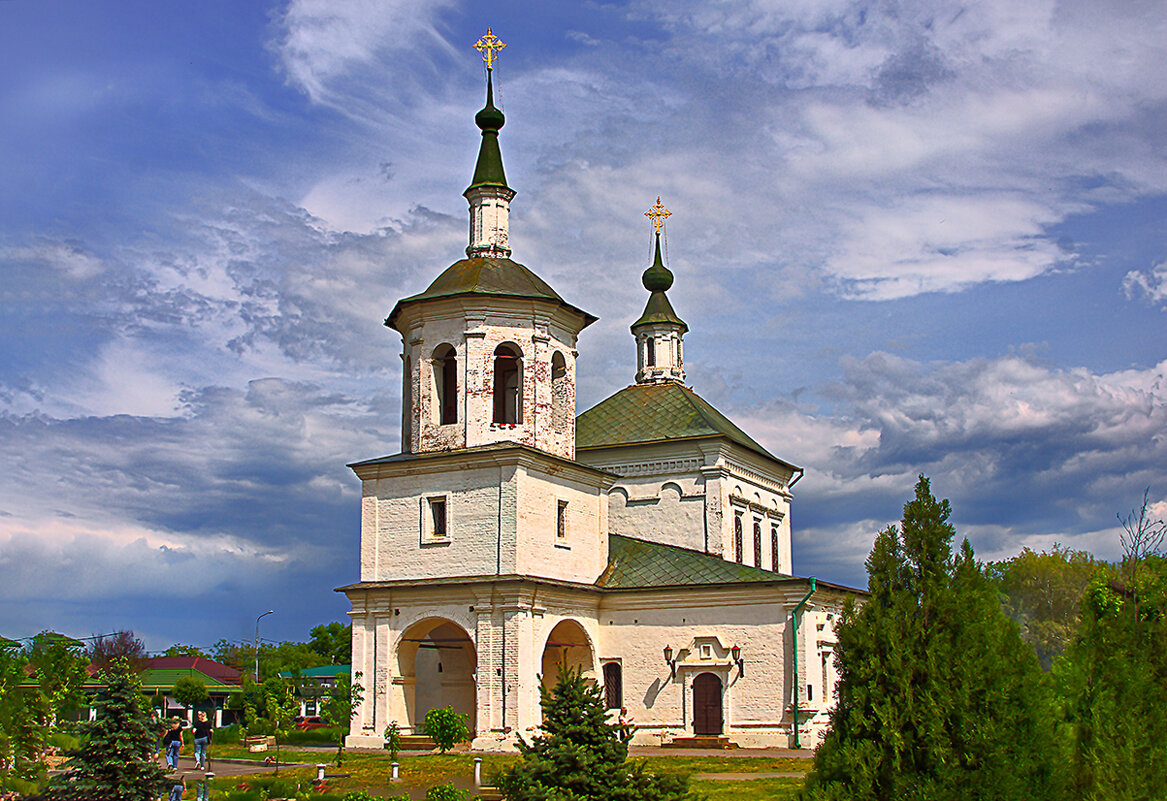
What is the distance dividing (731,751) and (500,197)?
1425 centimetres

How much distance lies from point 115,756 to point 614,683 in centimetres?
1602

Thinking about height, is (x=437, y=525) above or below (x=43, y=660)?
above

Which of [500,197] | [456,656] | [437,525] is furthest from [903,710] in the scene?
[500,197]

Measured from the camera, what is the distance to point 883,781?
920 cm

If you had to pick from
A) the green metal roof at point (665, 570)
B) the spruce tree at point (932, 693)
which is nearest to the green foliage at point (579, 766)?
the spruce tree at point (932, 693)

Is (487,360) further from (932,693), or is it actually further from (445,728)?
(932,693)

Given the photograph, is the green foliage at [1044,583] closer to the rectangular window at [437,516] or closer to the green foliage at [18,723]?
the rectangular window at [437,516]

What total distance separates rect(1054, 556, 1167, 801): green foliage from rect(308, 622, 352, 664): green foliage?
59.6 metres

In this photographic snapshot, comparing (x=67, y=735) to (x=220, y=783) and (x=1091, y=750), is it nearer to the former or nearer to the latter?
(x=220, y=783)

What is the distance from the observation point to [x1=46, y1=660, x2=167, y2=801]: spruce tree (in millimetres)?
11852

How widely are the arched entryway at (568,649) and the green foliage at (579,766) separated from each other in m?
16.2

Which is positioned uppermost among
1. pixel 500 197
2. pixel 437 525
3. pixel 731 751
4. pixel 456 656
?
pixel 500 197

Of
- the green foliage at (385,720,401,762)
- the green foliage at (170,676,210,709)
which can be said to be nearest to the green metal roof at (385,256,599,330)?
the green foliage at (385,720,401,762)

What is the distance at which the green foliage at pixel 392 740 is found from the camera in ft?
72.8
